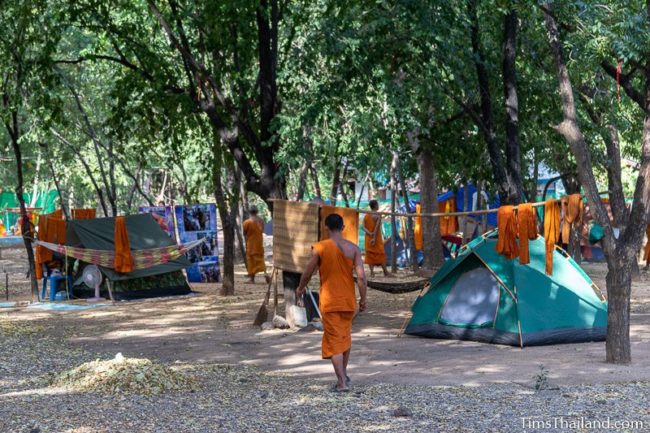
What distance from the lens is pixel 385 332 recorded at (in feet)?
45.0

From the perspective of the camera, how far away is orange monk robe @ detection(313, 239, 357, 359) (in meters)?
9.12

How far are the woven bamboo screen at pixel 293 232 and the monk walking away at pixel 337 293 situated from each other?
4.01 meters

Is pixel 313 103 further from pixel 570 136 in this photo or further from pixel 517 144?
pixel 570 136

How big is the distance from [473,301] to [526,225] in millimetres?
1459

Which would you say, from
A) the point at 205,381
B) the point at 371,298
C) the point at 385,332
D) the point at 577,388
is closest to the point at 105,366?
the point at 205,381

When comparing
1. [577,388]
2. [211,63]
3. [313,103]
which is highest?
[211,63]

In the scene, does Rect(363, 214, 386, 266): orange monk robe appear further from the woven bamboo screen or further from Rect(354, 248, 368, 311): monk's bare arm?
Rect(354, 248, 368, 311): monk's bare arm

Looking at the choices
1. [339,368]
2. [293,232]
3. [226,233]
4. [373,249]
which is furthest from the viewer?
[373,249]

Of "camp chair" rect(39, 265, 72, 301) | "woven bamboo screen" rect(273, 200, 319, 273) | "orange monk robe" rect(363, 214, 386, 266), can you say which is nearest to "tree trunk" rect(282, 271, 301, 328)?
"woven bamboo screen" rect(273, 200, 319, 273)

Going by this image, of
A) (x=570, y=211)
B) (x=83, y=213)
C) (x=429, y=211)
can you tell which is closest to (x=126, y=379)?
(x=570, y=211)

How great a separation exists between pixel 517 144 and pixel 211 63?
5.26 meters

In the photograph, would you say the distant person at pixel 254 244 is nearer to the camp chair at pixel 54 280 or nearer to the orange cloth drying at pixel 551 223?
the camp chair at pixel 54 280

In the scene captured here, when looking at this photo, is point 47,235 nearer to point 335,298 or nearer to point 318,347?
point 318,347

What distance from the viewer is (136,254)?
19.1 m
